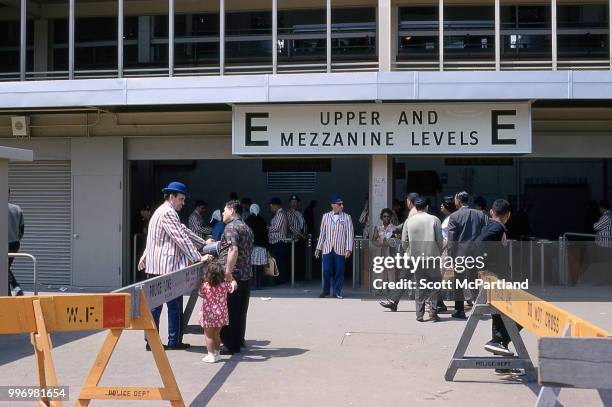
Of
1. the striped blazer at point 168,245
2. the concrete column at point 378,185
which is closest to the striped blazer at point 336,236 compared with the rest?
the concrete column at point 378,185

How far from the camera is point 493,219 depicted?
7.76 metres

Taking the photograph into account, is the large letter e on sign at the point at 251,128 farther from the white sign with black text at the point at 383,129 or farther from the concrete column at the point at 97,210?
the concrete column at the point at 97,210

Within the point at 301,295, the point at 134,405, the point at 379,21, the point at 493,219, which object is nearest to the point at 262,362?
the point at 134,405

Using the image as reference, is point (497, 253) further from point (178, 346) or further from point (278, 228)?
point (278, 228)

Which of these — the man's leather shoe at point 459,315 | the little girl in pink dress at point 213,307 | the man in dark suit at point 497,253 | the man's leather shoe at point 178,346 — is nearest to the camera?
the man in dark suit at point 497,253

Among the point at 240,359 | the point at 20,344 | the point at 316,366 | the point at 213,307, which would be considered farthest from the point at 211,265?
the point at 20,344

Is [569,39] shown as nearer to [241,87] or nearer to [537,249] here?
[537,249]

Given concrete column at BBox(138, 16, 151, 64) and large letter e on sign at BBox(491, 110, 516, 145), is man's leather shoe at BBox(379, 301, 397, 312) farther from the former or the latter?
concrete column at BBox(138, 16, 151, 64)

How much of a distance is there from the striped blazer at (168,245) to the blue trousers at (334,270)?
14.9 feet

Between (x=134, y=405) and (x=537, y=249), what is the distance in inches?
377

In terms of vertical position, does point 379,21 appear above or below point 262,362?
above

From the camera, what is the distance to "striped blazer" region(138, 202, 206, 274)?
7.88 m

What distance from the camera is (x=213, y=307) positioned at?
7527 millimetres

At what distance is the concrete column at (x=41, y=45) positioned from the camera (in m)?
15.1
